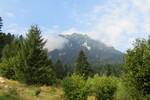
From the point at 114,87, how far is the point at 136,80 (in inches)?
193

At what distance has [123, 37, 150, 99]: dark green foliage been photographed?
12.2 meters

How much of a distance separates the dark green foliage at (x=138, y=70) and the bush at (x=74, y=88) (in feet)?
12.7

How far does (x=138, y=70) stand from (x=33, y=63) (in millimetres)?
16656

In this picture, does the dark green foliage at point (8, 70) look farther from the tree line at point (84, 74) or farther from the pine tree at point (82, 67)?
the pine tree at point (82, 67)

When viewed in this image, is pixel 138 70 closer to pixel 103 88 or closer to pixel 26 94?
pixel 103 88

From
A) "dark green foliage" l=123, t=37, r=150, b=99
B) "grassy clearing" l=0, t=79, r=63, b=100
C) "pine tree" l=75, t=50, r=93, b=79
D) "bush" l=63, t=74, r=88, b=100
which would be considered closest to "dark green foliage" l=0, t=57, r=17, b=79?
"grassy clearing" l=0, t=79, r=63, b=100

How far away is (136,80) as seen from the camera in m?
12.5

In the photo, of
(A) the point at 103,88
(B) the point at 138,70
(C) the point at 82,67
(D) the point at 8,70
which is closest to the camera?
(B) the point at 138,70

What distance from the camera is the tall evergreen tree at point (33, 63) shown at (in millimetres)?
24663

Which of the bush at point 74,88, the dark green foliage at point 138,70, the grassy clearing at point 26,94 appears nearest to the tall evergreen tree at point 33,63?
the grassy clearing at point 26,94

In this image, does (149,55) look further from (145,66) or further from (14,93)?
(14,93)

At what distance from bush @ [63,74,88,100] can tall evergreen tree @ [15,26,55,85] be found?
32.2 ft

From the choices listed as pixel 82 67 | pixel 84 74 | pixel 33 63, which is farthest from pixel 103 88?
pixel 82 67

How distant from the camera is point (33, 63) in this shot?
25.4 m
